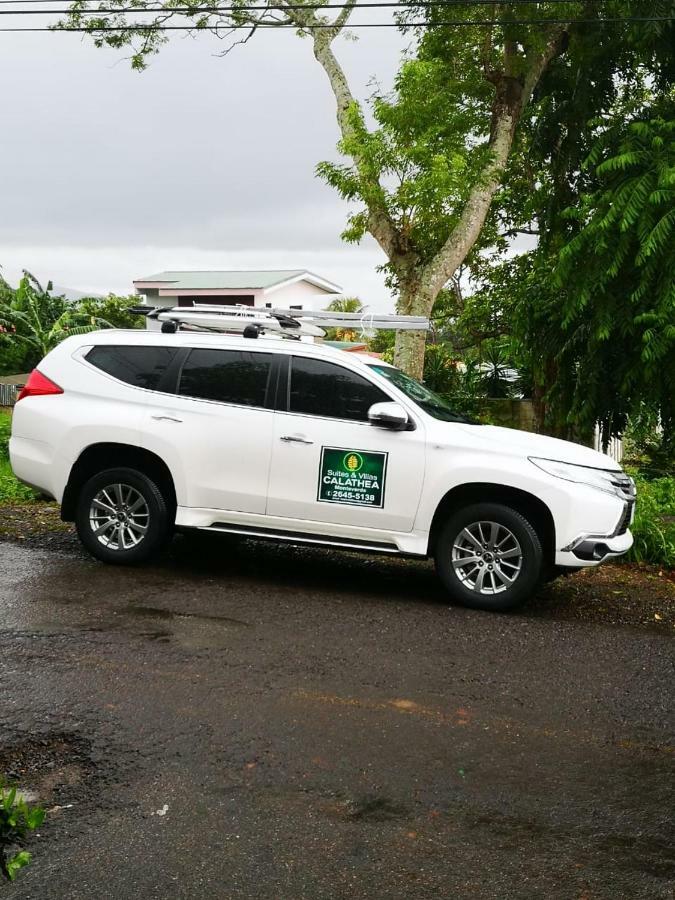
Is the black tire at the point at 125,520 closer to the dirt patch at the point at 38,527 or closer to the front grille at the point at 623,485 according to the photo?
the dirt patch at the point at 38,527

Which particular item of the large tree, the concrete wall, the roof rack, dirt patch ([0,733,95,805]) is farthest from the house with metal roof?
dirt patch ([0,733,95,805])

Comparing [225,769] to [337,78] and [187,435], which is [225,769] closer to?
[187,435]

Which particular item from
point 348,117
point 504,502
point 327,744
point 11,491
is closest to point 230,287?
point 348,117

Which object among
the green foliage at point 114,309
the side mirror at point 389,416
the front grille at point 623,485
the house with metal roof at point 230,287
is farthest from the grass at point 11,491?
the green foliage at point 114,309

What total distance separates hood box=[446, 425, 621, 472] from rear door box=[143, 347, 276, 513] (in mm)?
1720

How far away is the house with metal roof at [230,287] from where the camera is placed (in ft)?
115

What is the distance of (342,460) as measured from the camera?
7707mm

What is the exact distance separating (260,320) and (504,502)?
2.92 m

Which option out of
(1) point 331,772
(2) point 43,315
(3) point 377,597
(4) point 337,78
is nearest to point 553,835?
(1) point 331,772

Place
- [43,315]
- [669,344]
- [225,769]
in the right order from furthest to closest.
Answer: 1. [43,315]
2. [669,344]
3. [225,769]

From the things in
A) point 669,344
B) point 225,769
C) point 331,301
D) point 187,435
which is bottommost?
point 225,769

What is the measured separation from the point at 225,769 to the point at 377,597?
3484 mm

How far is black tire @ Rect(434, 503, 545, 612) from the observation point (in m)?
7.28

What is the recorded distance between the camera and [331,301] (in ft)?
155
